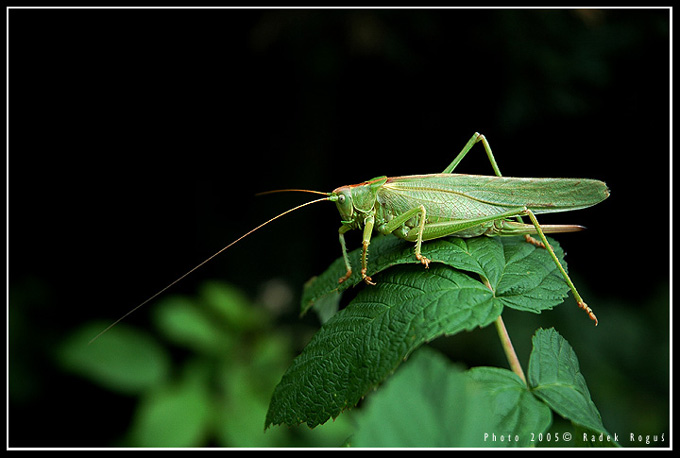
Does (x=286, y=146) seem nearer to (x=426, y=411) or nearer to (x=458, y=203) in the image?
(x=458, y=203)

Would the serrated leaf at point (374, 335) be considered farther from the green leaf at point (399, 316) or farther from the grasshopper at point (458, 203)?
the grasshopper at point (458, 203)

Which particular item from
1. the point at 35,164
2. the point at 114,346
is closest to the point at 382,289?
the point at 114,346

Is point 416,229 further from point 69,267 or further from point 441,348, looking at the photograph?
point 69,267

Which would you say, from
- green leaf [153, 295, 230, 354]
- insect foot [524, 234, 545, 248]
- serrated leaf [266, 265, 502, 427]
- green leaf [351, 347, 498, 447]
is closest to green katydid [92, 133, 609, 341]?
insect foot [524, 234, 545, 248]

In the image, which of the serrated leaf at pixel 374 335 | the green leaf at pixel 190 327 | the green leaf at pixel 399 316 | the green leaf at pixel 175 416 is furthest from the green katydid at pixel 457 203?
the green leaf at pixel 190 327


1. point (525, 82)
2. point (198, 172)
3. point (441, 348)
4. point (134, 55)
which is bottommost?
point (441, 348)

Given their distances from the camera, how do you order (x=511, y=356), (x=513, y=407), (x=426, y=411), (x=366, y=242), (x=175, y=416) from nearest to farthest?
(x=426, y=411), (x=513, y=407), (x=511, y=356), (x=366, y=242), (x=175, y=416)

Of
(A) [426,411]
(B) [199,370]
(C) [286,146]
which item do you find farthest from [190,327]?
(A) [426,411]
